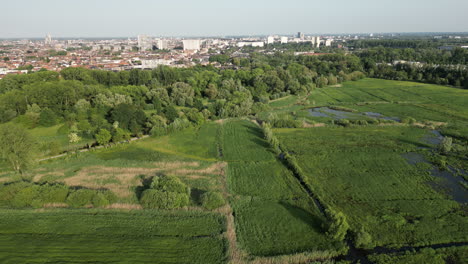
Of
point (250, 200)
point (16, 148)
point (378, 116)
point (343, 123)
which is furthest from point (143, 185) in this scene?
point (378, 116)

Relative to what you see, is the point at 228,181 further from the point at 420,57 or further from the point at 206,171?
the point at 420,57

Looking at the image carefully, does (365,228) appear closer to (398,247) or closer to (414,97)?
(398,247)

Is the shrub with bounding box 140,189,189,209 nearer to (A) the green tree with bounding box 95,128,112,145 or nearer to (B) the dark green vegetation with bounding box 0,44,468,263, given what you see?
(B) the dark green vegetation with bounding box 0,44,468,263

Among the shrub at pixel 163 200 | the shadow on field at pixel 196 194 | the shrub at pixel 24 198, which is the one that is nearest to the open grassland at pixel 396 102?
the shadow on field at pixel 196 194

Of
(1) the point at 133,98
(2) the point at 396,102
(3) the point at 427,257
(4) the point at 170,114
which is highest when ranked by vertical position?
(1) the point at 133,98

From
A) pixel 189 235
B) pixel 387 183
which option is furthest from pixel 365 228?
pixel 189 235

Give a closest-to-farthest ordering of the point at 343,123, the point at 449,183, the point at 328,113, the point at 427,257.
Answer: the point at 427,257 → the point at 449,183 → the point at 343,123 → the point at 328,113
